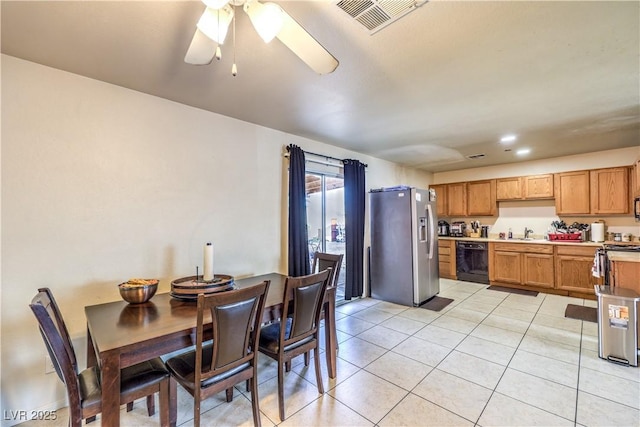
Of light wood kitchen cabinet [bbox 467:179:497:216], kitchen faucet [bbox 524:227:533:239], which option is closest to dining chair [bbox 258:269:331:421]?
light wood kitchen cabinet [bbox 467:179:497:216]

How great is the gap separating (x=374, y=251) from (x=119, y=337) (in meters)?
3.75

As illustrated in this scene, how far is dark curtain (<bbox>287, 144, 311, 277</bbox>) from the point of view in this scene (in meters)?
3.37

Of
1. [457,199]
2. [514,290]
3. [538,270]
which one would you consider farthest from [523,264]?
[457,199]

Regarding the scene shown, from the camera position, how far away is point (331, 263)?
278cm

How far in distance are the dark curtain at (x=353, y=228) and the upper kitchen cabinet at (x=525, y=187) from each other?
3206 millimetres

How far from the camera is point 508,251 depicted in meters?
5.09

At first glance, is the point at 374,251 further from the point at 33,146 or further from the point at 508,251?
the point at 33,146

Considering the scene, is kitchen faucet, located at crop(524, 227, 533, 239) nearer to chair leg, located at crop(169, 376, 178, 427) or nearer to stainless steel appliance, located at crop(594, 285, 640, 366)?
stainless steel appliance, located at crop(594, 285, 640, 366)

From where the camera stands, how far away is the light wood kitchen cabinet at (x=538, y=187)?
5000 millimetres

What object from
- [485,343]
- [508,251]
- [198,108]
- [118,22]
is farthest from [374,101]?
[508,251]

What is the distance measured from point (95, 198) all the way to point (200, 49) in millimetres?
1513

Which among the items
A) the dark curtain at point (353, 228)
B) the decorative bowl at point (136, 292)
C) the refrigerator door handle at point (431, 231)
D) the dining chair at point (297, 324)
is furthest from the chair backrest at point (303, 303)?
the refrigerator door handle at point (431, 231)

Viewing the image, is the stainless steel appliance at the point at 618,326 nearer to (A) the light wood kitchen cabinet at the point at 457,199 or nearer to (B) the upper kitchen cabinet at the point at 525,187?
(B) the upper kitchen cabinet at the point at 525,187

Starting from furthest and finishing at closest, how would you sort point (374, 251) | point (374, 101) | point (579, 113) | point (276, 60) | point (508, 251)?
point (508, 251) < point (374, 251) < point (579, 113) < point (374, 101) < point (276, 60)
